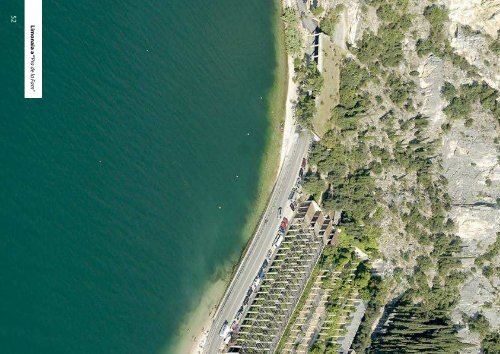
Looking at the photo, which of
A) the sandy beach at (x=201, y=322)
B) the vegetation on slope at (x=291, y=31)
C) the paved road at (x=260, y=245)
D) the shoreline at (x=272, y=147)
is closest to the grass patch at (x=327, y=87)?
the paved road at (x=260, y=245)

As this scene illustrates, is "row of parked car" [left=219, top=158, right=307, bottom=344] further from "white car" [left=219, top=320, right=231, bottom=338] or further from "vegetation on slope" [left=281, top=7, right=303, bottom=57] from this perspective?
"vegetation on slope" [left=281, top=7, right=303, bottom=57]

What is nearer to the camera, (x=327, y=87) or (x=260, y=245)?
(x=260, y=245)

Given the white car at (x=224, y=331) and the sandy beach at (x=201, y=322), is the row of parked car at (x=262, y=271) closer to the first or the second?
the white car at (x=224, y=331)

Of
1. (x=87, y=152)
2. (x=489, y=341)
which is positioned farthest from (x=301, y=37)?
(x=489, y=341)

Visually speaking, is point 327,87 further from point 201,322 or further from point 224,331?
point 201,322

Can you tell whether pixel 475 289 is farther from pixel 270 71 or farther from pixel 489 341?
pixel 270 71

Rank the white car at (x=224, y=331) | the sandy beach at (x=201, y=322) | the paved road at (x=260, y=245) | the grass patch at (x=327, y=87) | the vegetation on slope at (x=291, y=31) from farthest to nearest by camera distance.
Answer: the grass patch at (x=327, y=87) < the vegetation on slope at (x=291, y=31) < the paved road at (x=260, y=245) < the white car at (x=224, y=331) < the sandy beach at (x=201, y=322)

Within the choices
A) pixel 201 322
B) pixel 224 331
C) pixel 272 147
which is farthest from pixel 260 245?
pixel 272 147

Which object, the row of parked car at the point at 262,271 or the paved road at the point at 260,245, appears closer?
the row of parked car at the point at 262,271

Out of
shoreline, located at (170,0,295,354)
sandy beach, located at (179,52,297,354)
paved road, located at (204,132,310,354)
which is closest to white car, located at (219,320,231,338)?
paved road, located at (204,132,310,354)
